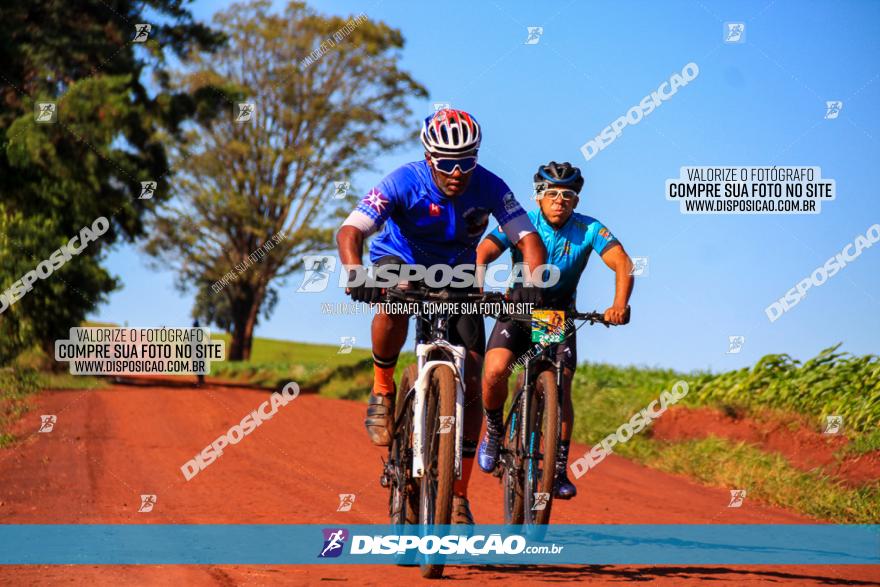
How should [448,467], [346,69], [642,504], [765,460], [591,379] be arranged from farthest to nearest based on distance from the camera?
[346,69]
[591,379]
[765,460]
[642,504]
[448,467]

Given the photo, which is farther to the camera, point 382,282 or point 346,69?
point 346,69

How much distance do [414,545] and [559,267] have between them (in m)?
2.49

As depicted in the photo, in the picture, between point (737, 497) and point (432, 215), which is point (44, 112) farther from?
point (432, 215)

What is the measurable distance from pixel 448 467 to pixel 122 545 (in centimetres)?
308

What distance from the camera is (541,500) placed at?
7.60 metres

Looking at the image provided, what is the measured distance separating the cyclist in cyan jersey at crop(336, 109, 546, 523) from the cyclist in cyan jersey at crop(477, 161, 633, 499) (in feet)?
2.94

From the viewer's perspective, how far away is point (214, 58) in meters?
37.5

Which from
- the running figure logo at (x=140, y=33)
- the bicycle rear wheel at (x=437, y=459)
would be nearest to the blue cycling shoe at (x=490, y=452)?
the bicycle rear wheel at (x=437, y=459)

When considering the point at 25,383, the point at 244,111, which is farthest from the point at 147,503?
the point at 244,111

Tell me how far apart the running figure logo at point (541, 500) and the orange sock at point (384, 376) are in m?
1.28

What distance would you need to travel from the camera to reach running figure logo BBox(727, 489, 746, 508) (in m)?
12.0

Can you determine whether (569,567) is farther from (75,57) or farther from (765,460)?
(75,57)

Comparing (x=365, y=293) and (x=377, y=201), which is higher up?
(x=377, y=201)

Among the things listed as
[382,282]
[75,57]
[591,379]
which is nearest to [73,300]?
[75,57]
